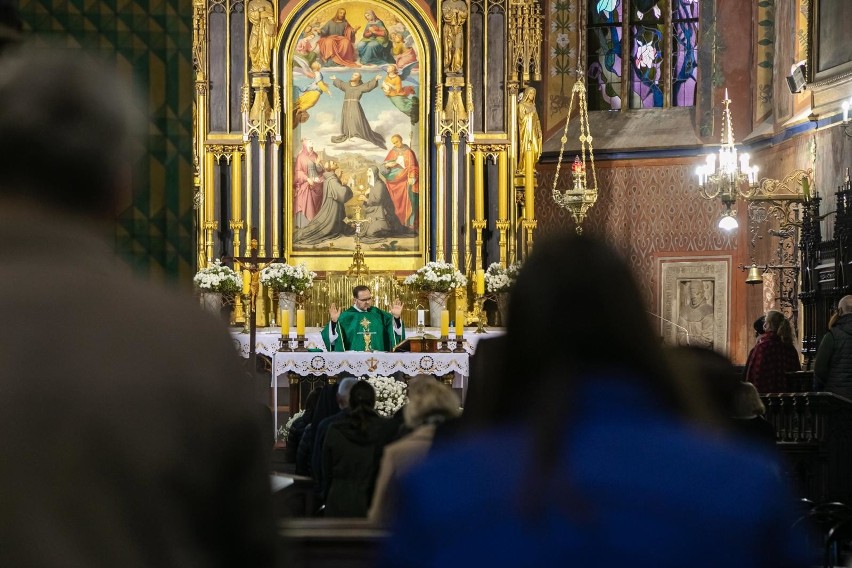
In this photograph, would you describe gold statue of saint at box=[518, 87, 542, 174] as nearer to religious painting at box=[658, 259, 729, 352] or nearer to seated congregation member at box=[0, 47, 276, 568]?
religious painting at box=[658, 259, 729, 352]

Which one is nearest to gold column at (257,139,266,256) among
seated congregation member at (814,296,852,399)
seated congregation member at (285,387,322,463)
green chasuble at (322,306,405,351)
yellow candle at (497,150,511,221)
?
yellow candle at (497,150,511,221)

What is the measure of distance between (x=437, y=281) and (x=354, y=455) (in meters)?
10.6

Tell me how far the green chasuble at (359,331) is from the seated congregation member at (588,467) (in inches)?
560

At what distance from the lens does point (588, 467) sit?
1.99m

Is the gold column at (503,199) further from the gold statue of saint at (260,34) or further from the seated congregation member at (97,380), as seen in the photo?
the seated congregation member at (97,380)

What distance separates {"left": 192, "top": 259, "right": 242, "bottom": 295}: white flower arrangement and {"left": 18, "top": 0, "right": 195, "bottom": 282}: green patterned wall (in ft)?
40.7

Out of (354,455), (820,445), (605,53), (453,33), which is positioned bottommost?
(820,445)

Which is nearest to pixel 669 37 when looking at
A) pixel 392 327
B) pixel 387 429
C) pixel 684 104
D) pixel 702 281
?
pixel 684 104

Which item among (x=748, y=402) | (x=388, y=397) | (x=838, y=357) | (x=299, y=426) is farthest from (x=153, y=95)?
(x=838, y=357)

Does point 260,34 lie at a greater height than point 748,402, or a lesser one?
greater

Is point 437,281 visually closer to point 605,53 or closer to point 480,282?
point 480,282

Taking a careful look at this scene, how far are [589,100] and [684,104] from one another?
153 cm

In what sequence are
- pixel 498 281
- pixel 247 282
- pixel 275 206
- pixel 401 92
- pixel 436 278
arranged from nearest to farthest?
1. pixel 436 278
2. pixel 498 281
3. pixel 247 282
4. pixel 275 206
5. pixel 401 92

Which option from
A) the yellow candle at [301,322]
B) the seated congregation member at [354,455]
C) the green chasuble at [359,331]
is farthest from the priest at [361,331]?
the seated congregation member at [354,455]
